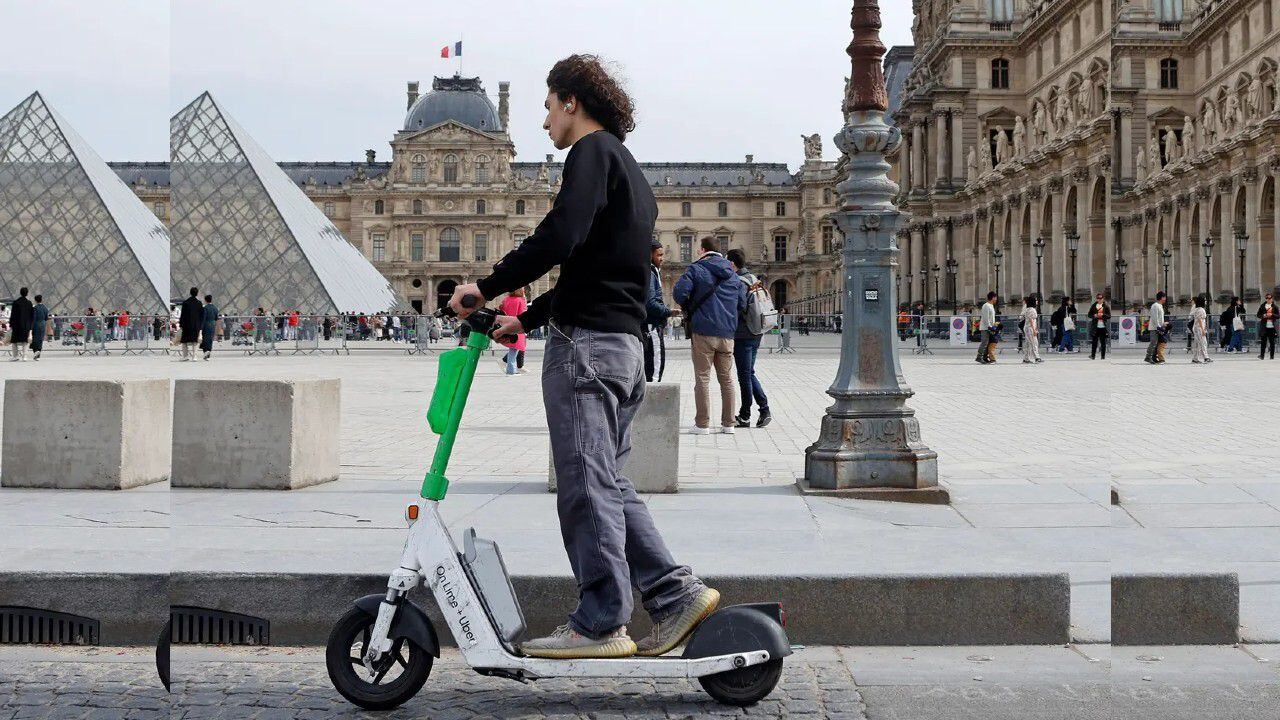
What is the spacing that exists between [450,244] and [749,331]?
103 metres

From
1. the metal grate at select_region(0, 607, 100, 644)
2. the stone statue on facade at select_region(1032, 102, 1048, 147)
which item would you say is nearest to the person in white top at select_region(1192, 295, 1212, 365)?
the metal grate at select_region(0, 607, 100, 644)

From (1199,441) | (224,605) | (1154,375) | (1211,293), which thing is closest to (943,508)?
(224,605)

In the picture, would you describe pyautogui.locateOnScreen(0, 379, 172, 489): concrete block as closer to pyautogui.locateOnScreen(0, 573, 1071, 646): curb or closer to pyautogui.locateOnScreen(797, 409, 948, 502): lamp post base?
pyautogui.locateOnScreen(0, 573, 1071, 646): curb

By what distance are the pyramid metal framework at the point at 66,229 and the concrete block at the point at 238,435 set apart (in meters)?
42.7

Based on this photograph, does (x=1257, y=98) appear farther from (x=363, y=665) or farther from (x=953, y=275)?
(x=363, y=665)

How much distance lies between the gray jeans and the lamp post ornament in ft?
11.2

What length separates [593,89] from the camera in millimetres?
3893

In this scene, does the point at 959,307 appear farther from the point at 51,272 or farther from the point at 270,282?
the point at 51,272

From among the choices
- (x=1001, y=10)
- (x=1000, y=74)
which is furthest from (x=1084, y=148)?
(x=1001, y=10)

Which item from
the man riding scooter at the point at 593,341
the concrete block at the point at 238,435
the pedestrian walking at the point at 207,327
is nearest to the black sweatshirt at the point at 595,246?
the man riding scooter at the point at 593,341

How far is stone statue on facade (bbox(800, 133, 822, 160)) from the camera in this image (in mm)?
113125

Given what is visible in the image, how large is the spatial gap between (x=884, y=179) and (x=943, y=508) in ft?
6.33

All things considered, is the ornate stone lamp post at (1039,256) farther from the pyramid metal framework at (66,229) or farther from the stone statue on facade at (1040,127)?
the pyramid metal framework at (66,229)

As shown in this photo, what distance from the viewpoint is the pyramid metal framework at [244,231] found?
5012 centimetres
